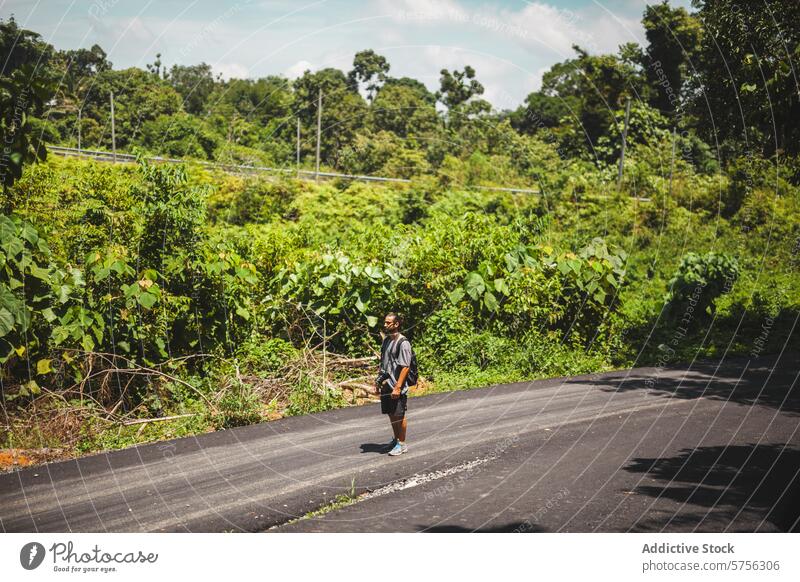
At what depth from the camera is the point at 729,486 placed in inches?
286

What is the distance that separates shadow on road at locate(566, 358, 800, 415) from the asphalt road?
0.26 feet

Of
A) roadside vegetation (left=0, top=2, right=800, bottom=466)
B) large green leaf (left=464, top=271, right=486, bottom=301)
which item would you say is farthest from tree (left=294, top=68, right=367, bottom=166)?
large green leaf (left=464, top=271, right=486, bottom=301)

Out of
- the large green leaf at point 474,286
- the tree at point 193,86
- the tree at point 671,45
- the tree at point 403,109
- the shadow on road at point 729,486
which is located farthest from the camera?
the tree at point 193,86

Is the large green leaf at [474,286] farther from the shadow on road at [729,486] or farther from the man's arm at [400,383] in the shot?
the shadow on road at [729,486]

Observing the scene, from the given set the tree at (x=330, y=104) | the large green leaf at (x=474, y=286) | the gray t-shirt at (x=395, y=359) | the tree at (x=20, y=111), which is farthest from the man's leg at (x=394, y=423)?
the tree at (x=330, y=104)

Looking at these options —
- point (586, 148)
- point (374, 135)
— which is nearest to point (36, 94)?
point (374, 135)

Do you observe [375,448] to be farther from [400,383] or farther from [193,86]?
[193,86]

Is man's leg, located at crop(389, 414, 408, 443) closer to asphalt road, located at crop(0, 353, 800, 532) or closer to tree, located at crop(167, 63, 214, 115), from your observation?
asphalt road, located at crop(0, 353, 800, 532)

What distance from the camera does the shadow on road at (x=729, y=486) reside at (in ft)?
20.8

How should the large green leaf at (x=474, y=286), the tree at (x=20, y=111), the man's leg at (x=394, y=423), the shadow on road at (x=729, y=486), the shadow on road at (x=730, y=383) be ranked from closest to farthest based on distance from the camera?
the shadow on road at (x=729, y=486) < the tree at (x=20, y=111) < the man's leg at (x=394, y=423) < the shadow on road at (x=730, y=383) < the large green leaf at (x=474, y=286)

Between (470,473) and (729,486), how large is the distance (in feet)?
8.90

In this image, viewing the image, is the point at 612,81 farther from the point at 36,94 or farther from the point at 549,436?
the point at 36,94

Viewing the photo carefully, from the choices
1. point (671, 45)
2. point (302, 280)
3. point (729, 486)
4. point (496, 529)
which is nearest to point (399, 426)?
point (496, 529)

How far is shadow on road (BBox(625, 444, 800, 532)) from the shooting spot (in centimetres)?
635
